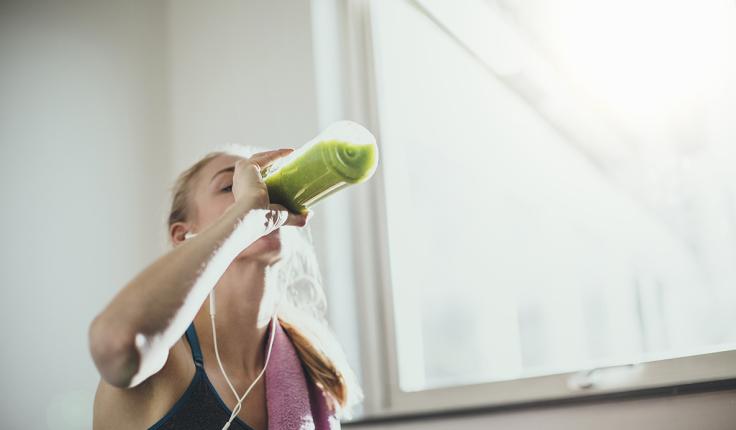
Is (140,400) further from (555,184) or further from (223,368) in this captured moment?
(555,184)

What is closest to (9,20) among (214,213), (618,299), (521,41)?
(214,213)

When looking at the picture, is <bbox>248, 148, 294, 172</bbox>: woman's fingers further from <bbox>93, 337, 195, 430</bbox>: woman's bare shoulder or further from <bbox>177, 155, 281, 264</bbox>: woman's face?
<bbox>93, 337, 195, 430</bbox>: woman's bare shoulder

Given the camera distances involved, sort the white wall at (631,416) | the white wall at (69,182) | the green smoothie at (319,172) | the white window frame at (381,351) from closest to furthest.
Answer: the green smoothie at (319,172) → the white wall at (631,416) → the white window frame at (381,351) → the white wall at (69,182)

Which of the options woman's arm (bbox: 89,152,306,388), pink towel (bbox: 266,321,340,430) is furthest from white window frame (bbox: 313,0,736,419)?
woman's arm (bbox: 89,152,306,388)

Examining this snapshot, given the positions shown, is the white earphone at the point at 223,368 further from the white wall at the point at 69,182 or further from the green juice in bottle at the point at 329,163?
the white wall at the point at 69,182

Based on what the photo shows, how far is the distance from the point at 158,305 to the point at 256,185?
0.23 metres

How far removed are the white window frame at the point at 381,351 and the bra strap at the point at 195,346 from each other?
0.49m

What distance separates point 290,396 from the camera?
3.79ft

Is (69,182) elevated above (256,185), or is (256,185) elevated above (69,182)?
(69,182)

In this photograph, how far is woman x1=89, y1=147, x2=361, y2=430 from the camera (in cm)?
75

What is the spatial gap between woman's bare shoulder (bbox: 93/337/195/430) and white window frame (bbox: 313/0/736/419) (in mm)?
547

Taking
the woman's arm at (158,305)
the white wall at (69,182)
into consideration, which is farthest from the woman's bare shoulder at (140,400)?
the white wall at (69,182)

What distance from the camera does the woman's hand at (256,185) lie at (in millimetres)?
892

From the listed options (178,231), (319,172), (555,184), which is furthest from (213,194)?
(555,184)
